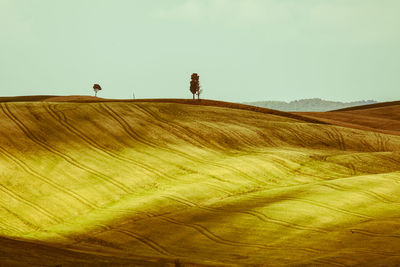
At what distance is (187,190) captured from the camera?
2339 centimetres

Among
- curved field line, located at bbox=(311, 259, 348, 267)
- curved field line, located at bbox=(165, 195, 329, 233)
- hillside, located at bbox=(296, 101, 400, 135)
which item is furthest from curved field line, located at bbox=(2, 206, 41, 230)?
hillside, located at bbox=(296, 101, 400, 135)

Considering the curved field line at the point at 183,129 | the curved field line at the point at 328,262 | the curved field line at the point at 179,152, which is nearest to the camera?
the curved field line at the point at 328,262

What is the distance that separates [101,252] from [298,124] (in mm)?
27795

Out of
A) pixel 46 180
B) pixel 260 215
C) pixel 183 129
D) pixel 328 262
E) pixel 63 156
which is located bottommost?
pixel 328 262

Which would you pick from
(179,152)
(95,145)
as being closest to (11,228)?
(95,145)

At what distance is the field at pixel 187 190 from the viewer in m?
15.5

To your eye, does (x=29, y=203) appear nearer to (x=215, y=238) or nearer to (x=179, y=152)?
(x=215, y=238)

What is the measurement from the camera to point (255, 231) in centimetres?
1766

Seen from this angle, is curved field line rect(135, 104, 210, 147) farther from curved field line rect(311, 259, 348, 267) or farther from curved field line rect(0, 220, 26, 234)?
curved field line rect(311, 259, 348, 267)

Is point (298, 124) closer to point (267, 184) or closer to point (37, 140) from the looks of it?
point (267, 184)

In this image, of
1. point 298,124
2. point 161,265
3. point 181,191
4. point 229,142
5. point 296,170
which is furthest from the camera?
point 298,124

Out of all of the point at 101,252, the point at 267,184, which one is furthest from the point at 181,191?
the point at 101,252

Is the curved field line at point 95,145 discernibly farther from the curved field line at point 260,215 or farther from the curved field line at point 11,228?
the curved field line at point 11,228

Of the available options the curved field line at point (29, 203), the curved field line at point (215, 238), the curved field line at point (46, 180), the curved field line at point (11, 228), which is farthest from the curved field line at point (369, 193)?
the curved field line at point (11, 228)
